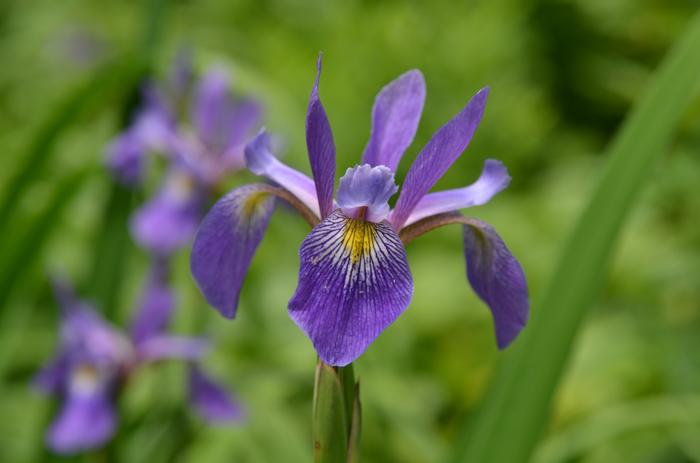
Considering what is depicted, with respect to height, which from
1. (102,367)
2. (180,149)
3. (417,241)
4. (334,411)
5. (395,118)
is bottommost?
(417,241)

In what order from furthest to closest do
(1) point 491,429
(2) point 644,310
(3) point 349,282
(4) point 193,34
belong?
(4) point 193,34 → (2) point 644,310 → (1) point 491,429 → (3) point 349,282

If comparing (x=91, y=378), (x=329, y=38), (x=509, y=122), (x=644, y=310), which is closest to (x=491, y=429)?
(x=91, y=378)

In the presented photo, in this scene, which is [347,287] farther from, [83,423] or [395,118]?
[83,423]

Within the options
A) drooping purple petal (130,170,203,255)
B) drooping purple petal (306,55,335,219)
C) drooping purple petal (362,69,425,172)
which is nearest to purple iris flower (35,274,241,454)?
drooping purple petal (130,170,203,255)

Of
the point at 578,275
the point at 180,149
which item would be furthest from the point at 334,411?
the point at 180,149

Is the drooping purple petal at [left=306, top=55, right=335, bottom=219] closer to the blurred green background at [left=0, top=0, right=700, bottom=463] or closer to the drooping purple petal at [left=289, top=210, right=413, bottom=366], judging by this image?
the drooping purple petal at [left=289, top=210, right=413, bottom=366]

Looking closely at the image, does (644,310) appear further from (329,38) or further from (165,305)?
(329,38)

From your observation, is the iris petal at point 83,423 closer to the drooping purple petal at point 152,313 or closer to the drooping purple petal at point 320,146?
the drooping purple petal at point 152,313
